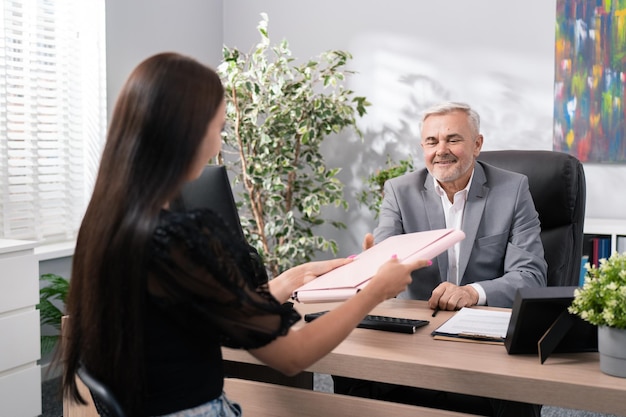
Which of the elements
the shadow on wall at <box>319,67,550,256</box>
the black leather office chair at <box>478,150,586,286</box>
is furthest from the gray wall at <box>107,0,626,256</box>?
the black leather office chair at <box>478,150,586,286</box>

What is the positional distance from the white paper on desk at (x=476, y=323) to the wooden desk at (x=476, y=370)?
0.06 m

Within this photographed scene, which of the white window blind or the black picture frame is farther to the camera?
the white window blind

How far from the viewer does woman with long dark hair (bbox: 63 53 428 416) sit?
1.10m

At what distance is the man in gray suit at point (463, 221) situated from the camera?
205 cm

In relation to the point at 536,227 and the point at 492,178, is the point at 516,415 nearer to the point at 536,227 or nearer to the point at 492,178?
the point at 536,227

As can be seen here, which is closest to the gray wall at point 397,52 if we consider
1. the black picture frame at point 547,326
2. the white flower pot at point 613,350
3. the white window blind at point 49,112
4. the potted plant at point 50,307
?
the white window blind at point 49,112

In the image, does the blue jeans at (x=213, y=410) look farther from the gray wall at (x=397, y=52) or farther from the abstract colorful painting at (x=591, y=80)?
the abstract colorful painting at (x=591, y=80)

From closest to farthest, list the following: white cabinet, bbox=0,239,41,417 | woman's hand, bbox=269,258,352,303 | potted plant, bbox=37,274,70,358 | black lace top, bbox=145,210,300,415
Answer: black lace top, bbox=145,210,300,415 → woman's hand, bbox=269,258,352,303 → white cabinet, bbox=0,239,41,417 → potted plant, bbox=37,274,70,358

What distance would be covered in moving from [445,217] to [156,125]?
1.48 metres

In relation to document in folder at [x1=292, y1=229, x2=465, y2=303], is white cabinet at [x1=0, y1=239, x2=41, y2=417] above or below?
below

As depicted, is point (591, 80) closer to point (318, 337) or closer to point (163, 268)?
point (318, 337)

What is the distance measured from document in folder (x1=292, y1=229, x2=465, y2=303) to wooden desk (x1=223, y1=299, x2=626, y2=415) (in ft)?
0.40

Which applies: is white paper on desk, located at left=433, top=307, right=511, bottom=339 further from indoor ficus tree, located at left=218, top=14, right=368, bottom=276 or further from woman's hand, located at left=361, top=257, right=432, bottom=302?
indoor ficus tree, located at left=218, top=14, right=368, bottom=276

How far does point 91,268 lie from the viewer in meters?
1.14
